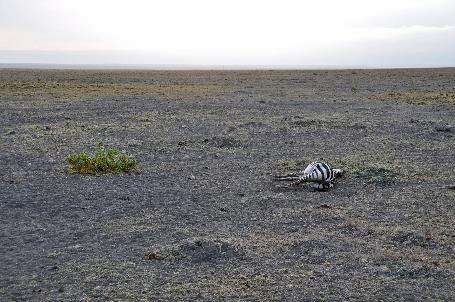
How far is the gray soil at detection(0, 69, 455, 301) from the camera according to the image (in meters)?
5.98

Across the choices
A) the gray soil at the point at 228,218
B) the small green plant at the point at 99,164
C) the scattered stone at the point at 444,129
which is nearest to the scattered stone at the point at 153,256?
the gray soil at the point at 228,218

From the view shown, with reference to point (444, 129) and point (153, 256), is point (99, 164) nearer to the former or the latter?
point (153, 256)

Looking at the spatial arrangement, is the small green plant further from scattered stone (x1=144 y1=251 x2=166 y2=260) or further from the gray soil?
scattered stone (x1=144 y1=251 x2=166 y2=260)

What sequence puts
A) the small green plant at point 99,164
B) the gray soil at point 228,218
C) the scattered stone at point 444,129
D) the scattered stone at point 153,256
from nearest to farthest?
1. the gray soil at point 228,218
2. the scattered stone at point 153,256
3. the small green plant at point 99,164
4. the scattered stone at point 444,129

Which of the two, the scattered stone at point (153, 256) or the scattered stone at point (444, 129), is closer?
the scattered stone at point (153, 256)

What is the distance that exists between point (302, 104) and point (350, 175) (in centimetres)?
1564

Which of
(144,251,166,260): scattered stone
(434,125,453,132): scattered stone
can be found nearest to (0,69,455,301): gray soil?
(144,251,166,260): scattered stone

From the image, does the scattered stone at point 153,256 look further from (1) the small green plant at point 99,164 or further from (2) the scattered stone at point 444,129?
(2) the scattered stone at point 444,129

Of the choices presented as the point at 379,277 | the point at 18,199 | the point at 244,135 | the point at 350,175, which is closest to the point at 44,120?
the point at 244,135

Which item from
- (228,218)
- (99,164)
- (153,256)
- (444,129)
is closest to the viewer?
(153,256)

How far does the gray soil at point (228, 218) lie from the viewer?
5980 millimetres

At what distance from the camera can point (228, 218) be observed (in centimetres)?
835

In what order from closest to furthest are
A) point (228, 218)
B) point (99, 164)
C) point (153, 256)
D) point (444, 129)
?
point (153, 256)
point (228, 218)
point (99, 164)
point (444, 129)

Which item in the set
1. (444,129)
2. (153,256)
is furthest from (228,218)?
(444,129)
